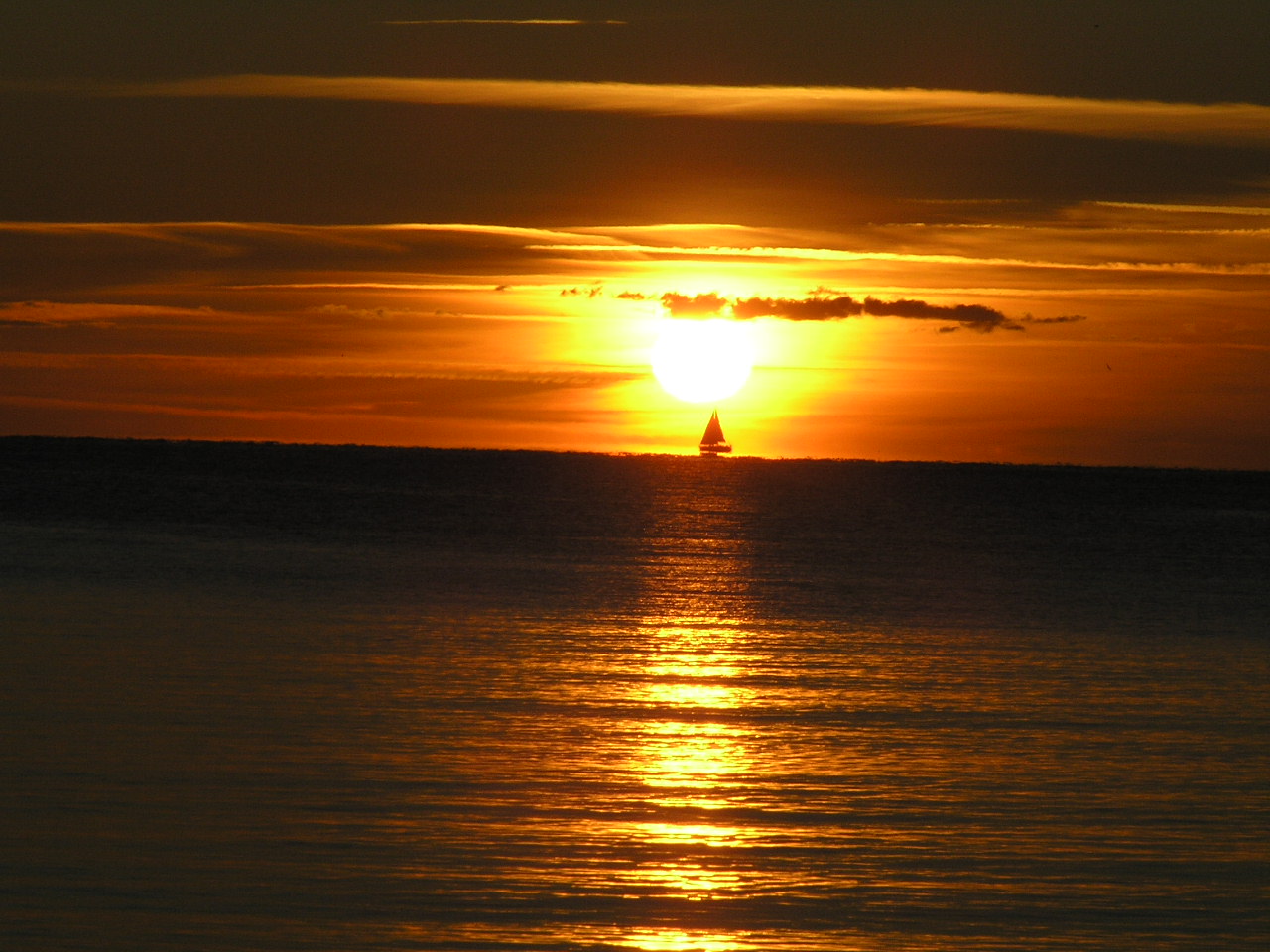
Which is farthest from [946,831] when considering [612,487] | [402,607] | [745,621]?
[612,487]

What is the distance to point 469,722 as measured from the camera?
598 inches

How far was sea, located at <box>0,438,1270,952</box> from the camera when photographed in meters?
9.51

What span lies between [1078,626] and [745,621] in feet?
20.3

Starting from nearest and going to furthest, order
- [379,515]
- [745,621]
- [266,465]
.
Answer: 1. [745,621]
2. [379,515]
3. [266,465]

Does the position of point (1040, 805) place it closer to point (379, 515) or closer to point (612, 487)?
point (379, 515)

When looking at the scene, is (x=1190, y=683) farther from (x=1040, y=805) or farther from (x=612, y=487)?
(x=612, y=487)

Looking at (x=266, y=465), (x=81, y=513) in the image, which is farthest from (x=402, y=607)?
(x=266, y=465)

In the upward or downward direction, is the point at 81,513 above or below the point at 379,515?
below

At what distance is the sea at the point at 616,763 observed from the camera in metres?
9.51

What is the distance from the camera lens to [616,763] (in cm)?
1349

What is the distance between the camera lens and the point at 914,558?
42.8 metres

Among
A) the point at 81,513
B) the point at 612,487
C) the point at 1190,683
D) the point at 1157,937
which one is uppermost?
the point at 612,487

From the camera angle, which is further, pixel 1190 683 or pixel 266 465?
pixel 266 465

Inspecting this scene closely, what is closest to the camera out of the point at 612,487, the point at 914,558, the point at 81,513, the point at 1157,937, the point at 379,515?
the point at 1157,937
